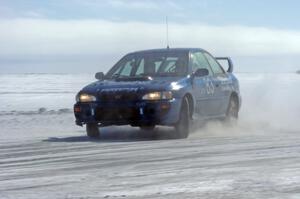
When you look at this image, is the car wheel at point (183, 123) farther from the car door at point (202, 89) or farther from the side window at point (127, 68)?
the side window at point (127, 68)

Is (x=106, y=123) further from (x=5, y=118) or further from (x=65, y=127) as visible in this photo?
(x=5, y=118)

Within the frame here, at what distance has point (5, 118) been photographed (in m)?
18.8

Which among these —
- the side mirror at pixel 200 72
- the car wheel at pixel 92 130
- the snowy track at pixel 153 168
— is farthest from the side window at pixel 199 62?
the car wheel at pixel 92 130

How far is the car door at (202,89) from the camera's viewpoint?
44.2ft

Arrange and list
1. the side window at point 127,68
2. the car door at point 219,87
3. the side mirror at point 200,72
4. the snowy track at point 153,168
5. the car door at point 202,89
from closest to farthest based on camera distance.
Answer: the snowy track at point 153,168, the side mirror at point 200,72, the car door at point 202,89, the side window at point 127,68, the car door at point 219,87

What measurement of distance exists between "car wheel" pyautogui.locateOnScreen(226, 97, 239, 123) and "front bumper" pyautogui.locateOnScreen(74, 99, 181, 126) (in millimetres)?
2407

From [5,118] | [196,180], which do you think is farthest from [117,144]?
[5,118]

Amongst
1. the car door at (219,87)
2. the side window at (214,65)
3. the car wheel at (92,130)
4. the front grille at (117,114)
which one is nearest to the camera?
the front grille at (117,114)

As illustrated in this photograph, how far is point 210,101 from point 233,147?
2.98m

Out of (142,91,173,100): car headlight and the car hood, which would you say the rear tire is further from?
(142,91,173,100): car headlight

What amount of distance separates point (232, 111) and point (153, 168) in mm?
6488

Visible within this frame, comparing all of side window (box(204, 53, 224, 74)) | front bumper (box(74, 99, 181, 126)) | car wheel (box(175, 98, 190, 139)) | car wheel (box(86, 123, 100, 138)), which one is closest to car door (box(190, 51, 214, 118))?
side window (box(204, 53, 224, 74))

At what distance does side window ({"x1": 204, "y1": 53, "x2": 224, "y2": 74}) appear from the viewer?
14672 mm

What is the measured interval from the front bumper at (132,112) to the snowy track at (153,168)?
0.31m
